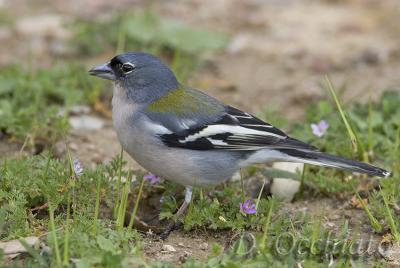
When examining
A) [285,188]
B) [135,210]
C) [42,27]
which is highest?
[42,27]

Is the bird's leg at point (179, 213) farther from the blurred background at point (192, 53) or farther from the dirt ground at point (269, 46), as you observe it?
the blurred background at point (192, 53)

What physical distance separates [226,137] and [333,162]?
754mm

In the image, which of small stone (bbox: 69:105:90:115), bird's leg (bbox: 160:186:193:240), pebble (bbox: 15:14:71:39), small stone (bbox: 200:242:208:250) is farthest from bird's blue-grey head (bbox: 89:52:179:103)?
pebble (bbox: 15:14:71:39)

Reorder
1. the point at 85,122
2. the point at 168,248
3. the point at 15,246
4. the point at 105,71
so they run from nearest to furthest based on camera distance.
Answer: the point at 15,246 → the point at 168,248 → the point at 105,71 → the point at 85,122

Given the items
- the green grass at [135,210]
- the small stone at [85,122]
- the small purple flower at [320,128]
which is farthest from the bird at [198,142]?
the small stone at [85,122]

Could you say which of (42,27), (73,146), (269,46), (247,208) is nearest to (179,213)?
(247,208)

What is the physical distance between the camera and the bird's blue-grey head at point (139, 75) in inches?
213

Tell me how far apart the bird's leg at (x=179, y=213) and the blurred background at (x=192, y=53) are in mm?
1225

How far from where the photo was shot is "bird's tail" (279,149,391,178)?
4891 mm

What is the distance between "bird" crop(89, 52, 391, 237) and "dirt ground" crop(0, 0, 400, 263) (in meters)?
0.96

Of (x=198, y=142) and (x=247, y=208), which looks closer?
(x=247, y=208)

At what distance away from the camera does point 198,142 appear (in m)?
5.04

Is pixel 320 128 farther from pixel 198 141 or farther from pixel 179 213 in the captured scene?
pixel 179 213

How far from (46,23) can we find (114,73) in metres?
3.46
